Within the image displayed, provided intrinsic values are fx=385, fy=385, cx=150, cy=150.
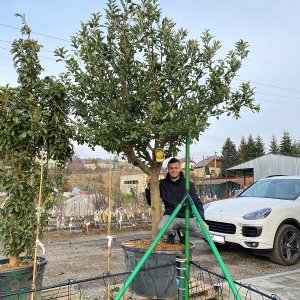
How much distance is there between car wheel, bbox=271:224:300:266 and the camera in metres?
6.88

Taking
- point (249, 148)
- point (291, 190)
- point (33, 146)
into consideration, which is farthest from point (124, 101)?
point (249, 148)

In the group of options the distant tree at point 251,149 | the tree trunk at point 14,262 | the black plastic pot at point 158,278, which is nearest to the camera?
the tree trunk at point 14,262

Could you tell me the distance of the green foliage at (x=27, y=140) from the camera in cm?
397

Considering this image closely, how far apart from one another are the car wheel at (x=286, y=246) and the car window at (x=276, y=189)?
2.43 feet

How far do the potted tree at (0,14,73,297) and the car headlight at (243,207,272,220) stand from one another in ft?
12.9

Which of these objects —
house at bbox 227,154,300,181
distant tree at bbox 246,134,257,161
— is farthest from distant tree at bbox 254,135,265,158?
house at bbox 227,154,300,181

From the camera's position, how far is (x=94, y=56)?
4383 millimetres

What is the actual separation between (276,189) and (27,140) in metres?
5.73

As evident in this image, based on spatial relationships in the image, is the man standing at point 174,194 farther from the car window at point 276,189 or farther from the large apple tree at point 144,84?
the car window at point 276,189

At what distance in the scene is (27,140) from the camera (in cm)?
408

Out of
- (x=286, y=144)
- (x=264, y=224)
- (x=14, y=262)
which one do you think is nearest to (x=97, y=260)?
(x=264, y=224)

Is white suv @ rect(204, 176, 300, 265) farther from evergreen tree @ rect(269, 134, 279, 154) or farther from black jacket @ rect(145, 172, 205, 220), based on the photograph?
evergreen tree @ rect(269, 134, 279, 154)

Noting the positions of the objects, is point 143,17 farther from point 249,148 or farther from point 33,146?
point 249,148

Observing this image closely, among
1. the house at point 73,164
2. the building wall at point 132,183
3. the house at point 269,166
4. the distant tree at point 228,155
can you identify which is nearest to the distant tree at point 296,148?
the distant tree at point 228,155
